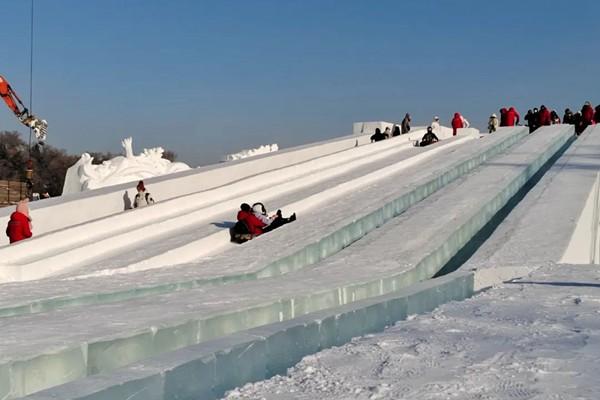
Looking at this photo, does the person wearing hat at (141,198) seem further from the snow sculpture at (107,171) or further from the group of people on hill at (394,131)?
the group of people on hill at (394,131)

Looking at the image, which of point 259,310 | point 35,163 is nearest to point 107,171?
point 259,310

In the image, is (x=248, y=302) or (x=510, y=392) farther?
(x=248, y=302)

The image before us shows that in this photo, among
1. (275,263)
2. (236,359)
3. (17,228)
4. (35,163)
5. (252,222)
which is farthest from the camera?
(35,163)

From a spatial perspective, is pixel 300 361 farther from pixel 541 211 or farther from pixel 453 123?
pixel 453 123

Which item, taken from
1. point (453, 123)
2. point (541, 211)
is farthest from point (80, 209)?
point (453, 123)

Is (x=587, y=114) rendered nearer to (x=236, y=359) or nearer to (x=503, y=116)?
(x=503, y=116)

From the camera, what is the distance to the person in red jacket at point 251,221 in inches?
390

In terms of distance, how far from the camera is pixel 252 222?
9.95 meters

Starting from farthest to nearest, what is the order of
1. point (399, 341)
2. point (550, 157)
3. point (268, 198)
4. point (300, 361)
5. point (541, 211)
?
point (550, 157)
point (268, 198)
point (541, 211)
point (399, 341)
point (300, 361)

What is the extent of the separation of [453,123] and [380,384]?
22.2 meters

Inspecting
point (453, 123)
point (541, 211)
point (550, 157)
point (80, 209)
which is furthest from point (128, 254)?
point (453, 123)

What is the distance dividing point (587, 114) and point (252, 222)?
16.4 m

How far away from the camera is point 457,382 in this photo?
3186 mm

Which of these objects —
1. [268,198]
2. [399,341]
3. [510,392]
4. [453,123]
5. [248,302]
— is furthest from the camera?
[453,123]
